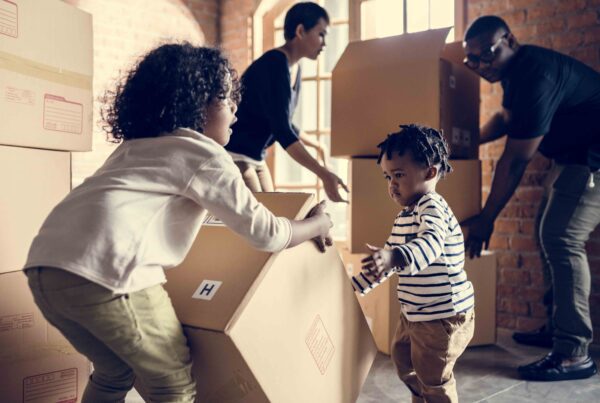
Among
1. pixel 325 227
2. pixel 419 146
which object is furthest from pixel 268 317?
pixel 419 146

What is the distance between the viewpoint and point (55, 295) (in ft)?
3.67

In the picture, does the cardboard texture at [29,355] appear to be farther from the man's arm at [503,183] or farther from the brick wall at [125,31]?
the brick wall at [125,31]

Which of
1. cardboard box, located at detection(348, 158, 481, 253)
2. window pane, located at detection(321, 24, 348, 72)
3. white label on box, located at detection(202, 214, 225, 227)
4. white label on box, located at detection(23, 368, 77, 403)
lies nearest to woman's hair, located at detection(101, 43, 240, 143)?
white label on box, located at detection(202, 214, 225, 227)

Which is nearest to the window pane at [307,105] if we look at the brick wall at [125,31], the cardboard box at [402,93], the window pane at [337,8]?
the window pane at [337,8]

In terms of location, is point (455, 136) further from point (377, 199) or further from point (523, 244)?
point (523, 244)

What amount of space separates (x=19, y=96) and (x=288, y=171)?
2422mm

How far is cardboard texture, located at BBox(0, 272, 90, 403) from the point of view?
1535mm

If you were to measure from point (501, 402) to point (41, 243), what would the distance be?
54.6 inches

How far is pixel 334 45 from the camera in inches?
143

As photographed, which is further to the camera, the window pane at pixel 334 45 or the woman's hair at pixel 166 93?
the window pane at pixel 334 45

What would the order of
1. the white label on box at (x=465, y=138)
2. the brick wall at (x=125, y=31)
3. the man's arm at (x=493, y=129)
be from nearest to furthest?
the white label on box at (x=465, y=138) → the man's arm at (x=493, y=129) → the brick wall at (x=125, y=31)

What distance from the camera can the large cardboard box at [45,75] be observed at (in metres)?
1.48

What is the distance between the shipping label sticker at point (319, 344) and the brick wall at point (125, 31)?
7.16 ft

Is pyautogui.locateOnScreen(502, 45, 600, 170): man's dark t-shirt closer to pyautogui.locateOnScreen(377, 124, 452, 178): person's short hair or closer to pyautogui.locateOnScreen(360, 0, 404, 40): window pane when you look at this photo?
pyautogui.locateOnScreen(377, 124, 452, 178): person's short hair
